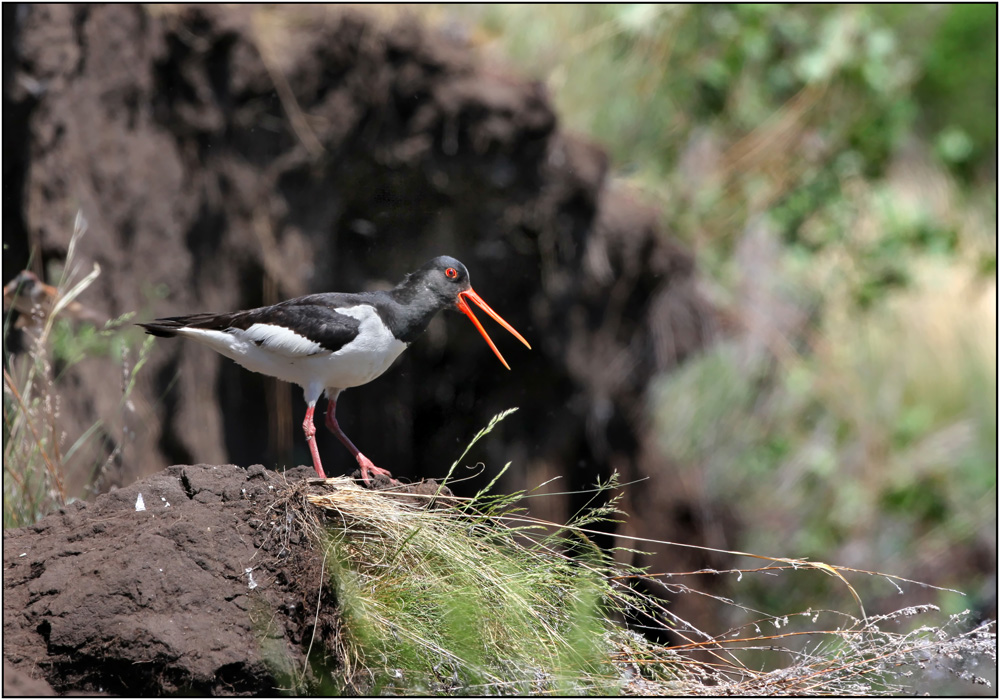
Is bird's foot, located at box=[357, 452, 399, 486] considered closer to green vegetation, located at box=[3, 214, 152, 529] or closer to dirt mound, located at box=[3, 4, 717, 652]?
green vegetation, located at box=[3, 214, 152, 529]

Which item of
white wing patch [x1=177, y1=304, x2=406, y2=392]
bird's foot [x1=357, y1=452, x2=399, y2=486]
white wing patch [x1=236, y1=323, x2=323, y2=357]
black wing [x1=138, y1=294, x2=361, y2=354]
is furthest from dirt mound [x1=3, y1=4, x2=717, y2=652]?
bird's foot [x1=357, y1=452, x2=399, y2=486]

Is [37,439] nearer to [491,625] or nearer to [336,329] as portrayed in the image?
[336,329]

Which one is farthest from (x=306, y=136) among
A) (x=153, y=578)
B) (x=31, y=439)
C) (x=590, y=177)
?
(x=153, y=578)

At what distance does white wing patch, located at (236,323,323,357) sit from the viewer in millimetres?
3658

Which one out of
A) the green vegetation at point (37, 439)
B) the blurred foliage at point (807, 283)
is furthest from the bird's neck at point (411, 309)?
A: the blurred foliage at point (807, 283)

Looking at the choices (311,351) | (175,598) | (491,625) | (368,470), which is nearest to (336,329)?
(311,351)

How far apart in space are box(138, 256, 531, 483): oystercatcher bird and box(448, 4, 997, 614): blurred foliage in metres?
5.22

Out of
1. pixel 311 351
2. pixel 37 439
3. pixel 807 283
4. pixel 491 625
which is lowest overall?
pixel 807 283

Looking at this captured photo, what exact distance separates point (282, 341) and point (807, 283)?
771 cm

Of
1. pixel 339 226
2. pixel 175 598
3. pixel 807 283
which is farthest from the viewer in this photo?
pixel 807 283

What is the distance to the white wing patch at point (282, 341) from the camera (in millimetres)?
3658

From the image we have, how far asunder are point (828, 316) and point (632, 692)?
8.04 m

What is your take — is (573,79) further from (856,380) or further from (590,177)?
(856,380)

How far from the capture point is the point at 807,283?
10148 mm
